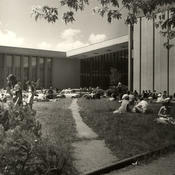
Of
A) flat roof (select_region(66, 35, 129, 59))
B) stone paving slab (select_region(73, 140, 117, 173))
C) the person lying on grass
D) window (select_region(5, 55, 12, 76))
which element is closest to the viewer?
stone paving slab (select_region(73, 140, 117, 173))

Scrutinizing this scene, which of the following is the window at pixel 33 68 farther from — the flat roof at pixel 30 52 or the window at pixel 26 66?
the flat roof at pixel 30 52

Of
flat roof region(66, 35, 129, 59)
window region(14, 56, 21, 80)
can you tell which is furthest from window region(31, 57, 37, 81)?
flat roof region(66, 35, 129, 59)

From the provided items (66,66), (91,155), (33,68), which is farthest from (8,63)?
(91,155)

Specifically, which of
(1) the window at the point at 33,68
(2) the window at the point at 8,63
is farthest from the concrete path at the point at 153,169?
(1) the window at the point at 33,68

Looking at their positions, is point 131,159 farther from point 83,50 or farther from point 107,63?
point 107,63

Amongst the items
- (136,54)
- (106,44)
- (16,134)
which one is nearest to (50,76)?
(106,44)

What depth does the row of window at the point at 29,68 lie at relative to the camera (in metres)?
59.9

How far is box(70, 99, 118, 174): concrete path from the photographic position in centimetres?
668

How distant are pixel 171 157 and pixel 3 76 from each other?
53.4 meters

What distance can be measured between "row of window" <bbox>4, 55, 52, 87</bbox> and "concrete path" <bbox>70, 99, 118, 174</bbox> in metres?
51.7

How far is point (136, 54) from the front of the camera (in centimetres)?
3678

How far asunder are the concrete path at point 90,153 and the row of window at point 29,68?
170ft

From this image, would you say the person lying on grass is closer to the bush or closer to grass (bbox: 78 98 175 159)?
grass (bbox: 78 98 175 159)

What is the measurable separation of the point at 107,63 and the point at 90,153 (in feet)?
198
